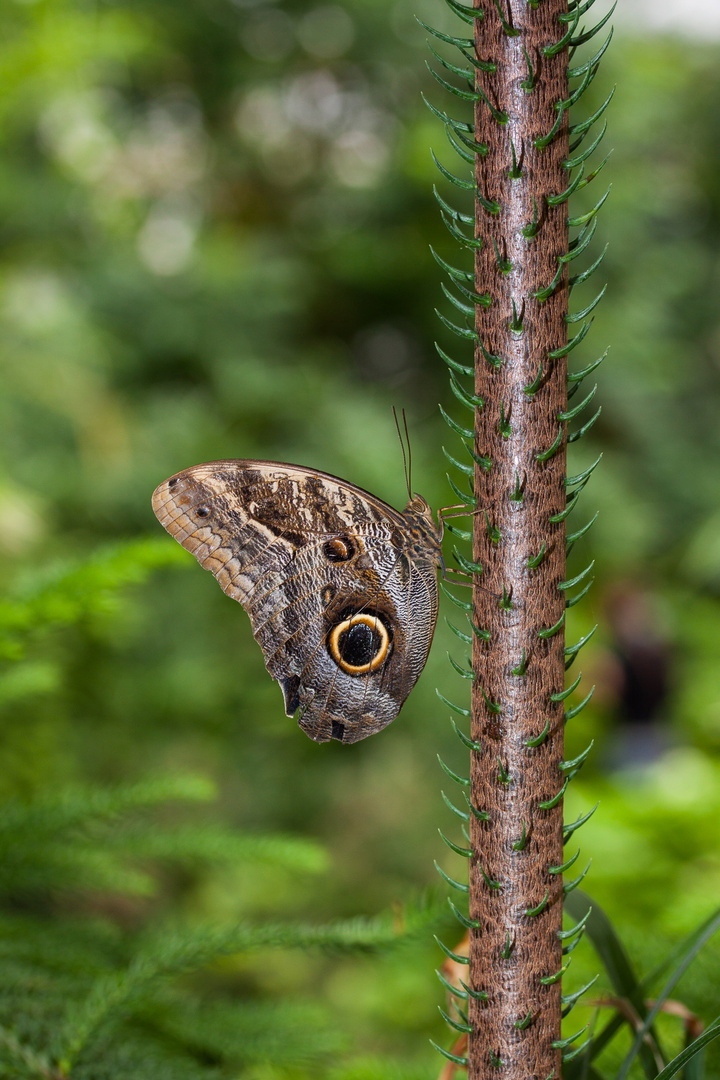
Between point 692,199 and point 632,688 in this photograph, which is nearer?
point 632,688

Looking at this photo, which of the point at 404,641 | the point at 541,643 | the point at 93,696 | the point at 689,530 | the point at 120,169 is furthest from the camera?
the point at 689,530

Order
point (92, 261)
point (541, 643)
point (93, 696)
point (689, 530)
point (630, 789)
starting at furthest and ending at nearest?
point (689, 530), point (630, 789), point (92, 261), point (93, 696), point (541, 643)

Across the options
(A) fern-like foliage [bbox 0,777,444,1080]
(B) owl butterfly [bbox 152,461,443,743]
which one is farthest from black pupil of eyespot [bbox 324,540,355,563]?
(A) fern-like foliage [bbox 0,777,444,1080]

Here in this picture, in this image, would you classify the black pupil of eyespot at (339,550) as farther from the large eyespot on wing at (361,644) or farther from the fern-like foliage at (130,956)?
the fern-like foliage at (130,956)

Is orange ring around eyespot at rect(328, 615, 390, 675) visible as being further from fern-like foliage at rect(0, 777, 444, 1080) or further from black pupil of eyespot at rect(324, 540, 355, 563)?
fern-like foliage at rect(0, 777, 444, 1080)

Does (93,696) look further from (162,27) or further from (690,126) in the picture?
(690,126)

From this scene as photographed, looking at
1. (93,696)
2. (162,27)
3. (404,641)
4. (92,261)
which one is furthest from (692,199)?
(404,641)

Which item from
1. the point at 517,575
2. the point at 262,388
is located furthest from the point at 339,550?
the point at 262,388
